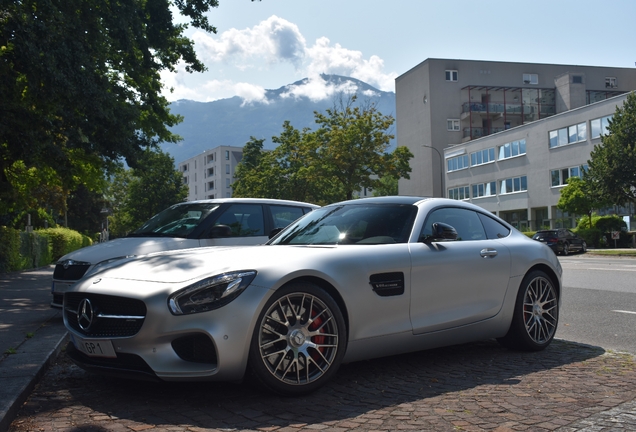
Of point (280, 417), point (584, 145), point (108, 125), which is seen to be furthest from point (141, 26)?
point (584, 145)

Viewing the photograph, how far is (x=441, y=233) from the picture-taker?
5488 millimetres

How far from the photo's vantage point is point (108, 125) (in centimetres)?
1537

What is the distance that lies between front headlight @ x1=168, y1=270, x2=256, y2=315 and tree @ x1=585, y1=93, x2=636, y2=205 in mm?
40676

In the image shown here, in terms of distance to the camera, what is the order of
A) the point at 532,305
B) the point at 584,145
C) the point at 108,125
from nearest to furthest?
the point at 532,305 < the point at 108,125 < the point at 584,145

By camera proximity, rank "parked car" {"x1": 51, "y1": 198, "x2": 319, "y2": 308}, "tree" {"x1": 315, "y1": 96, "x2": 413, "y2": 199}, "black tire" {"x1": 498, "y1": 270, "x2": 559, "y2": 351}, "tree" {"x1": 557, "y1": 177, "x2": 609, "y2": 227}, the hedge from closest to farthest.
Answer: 1. "black tire" {"x1": 498, "y1": 270, "x2": 559, "y2": 351}
2. "parked car" {"x1": 51, "y1": 198, "x2": 319, "y2": 308}
3. the hedge
4. "tree" {"x1": 557, "y1": 177, "x2": 609, "y2": 227}
5. "tree" {"x1": 315, "y1": 96, "x2": 413, "y2": 199}

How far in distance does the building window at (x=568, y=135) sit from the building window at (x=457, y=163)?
14.0m

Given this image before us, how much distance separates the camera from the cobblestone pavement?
3.91 meters

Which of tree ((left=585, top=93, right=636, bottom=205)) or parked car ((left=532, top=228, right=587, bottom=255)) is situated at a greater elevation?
tree ((left=585, top=93, right=636, bottom=205))

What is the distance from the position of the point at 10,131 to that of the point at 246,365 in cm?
1109

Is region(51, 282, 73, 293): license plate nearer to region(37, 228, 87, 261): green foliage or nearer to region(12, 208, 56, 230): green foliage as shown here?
region(37, 228, 87, 261): green foliage

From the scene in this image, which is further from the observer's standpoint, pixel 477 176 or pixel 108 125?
pixel 477 176

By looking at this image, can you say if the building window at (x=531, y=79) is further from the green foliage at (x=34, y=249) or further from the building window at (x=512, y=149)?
the green foliage at (x=34, y=249)

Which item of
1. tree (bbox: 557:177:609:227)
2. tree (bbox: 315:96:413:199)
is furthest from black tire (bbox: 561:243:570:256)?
tree (bbox: 315:96:413:199)

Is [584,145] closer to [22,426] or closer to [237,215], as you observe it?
[237,215]
